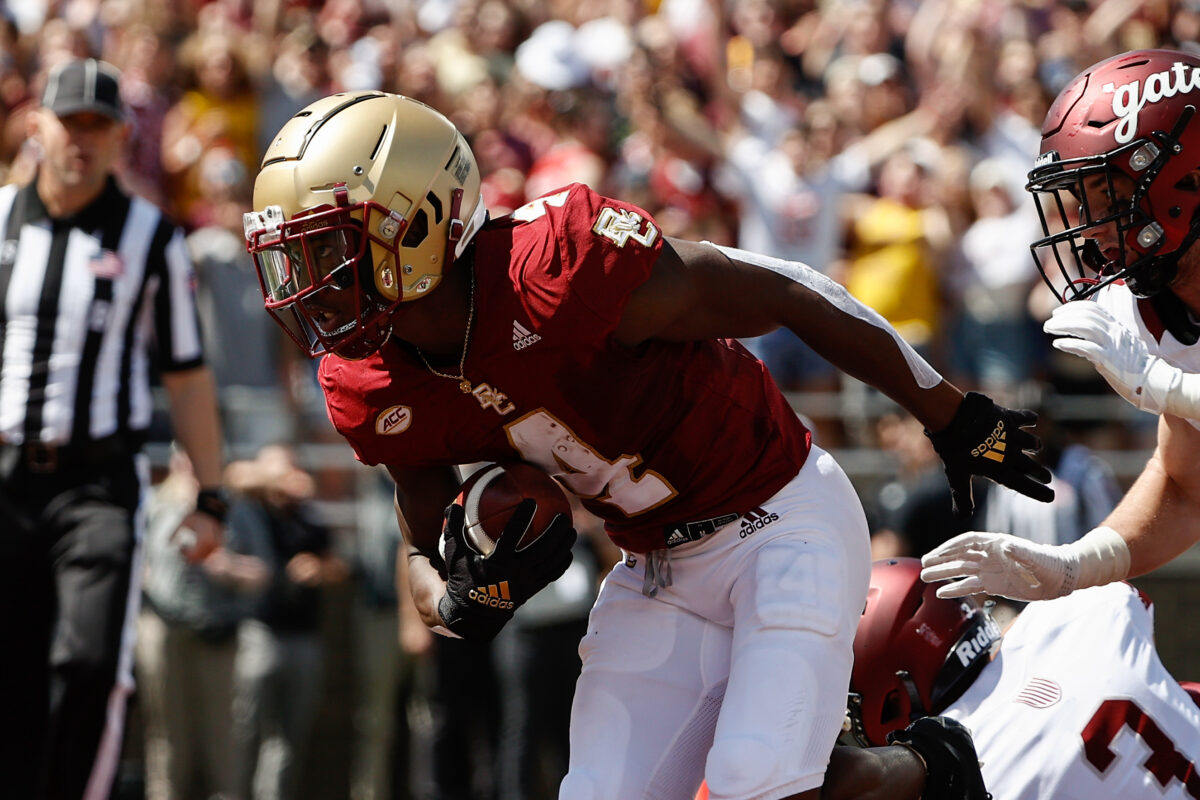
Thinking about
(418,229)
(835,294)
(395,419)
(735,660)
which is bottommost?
(735,660)

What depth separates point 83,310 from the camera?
466 centimetres

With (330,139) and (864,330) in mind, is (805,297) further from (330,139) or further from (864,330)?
(330,139)

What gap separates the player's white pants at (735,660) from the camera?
2.98m

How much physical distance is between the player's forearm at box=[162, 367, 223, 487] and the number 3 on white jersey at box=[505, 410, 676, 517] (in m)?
1.99

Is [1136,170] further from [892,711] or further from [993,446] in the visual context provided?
[892,711]

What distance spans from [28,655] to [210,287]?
9.67 feet

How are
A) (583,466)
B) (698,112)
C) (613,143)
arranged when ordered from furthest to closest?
1. (613,143)
2. (698,112)
3. (583,466)

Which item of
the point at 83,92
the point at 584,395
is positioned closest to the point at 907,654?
the point at 584,395

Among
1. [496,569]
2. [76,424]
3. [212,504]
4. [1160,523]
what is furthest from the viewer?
[212,504]

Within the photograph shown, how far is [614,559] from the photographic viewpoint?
680cm

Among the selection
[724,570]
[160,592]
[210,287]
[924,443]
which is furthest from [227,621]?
[724,570]

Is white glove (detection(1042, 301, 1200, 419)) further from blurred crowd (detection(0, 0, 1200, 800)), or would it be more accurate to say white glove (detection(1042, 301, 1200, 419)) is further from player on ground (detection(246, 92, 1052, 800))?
blurred crowd (detection(0, 0, 1200, 800))

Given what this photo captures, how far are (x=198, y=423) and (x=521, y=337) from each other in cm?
223

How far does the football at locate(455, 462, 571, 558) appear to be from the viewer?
3.01 m
